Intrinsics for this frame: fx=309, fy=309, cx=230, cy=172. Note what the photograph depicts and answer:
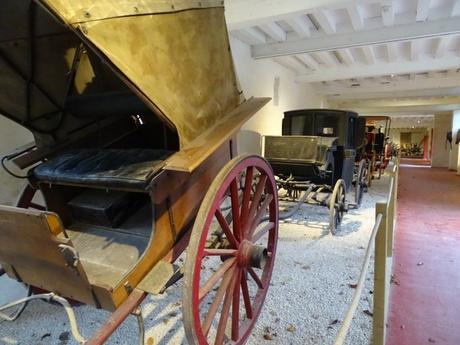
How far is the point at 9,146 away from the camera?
215 cm

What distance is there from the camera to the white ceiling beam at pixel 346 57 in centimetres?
561

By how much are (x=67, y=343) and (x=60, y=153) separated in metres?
1.16

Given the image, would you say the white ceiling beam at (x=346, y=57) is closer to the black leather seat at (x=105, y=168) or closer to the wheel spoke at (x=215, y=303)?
the black leather seat at (x=105, y=168)

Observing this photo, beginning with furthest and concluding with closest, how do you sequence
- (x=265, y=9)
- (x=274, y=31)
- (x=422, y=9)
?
(x=274, y=31) → (x=422, y=9) → (x=265, y=9)

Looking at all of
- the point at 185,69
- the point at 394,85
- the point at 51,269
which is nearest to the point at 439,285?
the point at 185,69

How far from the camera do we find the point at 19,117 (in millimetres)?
1792

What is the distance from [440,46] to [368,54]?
1.09 m

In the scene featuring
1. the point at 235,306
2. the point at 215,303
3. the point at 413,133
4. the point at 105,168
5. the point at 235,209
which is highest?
the point at 413,133

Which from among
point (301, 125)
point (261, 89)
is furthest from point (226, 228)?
point (261, 89)

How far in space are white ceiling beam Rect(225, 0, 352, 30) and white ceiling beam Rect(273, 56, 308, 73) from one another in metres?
2.78

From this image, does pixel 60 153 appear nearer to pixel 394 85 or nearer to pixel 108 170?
pixel 108 170

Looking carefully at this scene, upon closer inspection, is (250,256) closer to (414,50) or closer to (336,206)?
(336,206)

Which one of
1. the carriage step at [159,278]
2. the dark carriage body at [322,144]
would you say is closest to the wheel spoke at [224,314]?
the carriage step at [159,278]

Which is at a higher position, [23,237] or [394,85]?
[394,85]
